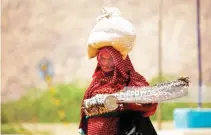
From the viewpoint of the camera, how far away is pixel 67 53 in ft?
10.4

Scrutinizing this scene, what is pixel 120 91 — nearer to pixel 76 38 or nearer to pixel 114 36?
pixel 114 36

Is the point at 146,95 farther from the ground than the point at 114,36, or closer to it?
closer to it

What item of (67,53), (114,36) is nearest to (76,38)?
(67,53)

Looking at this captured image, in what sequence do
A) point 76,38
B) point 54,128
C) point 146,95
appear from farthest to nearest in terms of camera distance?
point 54,128, point 76,38, point 146,95

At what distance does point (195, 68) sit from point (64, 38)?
736mm

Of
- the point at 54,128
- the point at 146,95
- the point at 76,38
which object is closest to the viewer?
the point at 146,95

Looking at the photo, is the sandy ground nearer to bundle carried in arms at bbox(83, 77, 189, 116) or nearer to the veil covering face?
the veil covering face

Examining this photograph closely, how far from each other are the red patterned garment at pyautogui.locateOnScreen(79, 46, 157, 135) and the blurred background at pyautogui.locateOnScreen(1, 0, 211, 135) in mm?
1488

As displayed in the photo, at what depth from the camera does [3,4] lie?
3.23m

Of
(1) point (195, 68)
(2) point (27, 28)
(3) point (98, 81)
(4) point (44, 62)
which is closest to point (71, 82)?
(4) point (44, 62)

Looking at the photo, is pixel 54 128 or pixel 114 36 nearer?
pixel 114 36

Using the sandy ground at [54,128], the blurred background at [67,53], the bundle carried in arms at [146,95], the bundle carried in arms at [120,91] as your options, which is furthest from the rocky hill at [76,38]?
the bundle carried in arms at [146,95]

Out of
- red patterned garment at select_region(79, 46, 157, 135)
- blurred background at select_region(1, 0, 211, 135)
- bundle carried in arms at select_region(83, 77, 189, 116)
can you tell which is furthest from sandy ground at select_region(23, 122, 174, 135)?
bundle carried in arms at select_region(83, 77, 189, 116)

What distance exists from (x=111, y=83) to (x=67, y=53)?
5.46 ft
